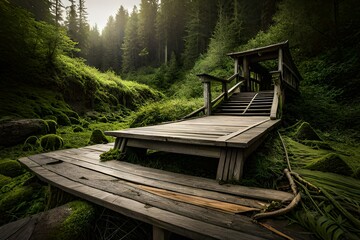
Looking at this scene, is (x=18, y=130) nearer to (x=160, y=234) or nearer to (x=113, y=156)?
(x=113, y=156)

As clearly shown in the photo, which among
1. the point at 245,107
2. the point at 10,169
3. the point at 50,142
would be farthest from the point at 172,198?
the point at 245,107

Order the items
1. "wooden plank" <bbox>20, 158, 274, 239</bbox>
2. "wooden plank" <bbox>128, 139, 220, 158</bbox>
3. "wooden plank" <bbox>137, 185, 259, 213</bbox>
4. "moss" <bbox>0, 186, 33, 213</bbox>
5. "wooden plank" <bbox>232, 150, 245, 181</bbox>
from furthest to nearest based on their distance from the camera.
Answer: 1. "moss" <bbox>0, 186, 33, 213</bbox>
2. "wooden plank" <bbox>128, 139, 220, 158</bbox>
3. "wooden plank" <bbox>232, 150, 245, 181</bbox>
4. "wooden plank" <bbox>137, 185, 259, 213</bbox>
5. "wooden plank" <bbox>20, 158, 274, 239</bbox>

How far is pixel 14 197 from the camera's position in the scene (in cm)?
269

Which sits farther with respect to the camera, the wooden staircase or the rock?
the wooden staircase

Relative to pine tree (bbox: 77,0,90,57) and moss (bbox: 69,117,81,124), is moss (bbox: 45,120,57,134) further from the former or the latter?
pine tree (bbox: 77,0,90,57)

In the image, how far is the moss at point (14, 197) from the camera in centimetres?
258

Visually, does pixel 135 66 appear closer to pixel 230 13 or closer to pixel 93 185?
pixel 230 13

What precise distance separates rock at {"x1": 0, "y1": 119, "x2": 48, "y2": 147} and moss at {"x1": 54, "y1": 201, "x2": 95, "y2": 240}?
5.29 metres

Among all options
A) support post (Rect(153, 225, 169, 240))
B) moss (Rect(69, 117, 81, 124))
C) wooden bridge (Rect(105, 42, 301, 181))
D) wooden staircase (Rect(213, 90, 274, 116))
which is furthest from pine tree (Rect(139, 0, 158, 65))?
support post (Rect(153, 225, 169, 240))

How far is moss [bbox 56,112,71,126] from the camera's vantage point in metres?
7.79

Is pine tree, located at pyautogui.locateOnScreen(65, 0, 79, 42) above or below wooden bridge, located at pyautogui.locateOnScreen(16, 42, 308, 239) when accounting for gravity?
above

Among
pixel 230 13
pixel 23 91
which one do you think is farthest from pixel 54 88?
pixel 230 13

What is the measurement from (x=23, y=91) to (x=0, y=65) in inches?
53.6

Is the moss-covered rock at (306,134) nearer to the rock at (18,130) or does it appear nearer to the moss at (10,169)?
the moss at (10,169)
